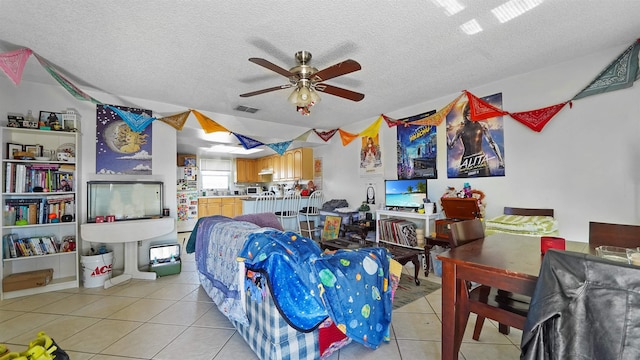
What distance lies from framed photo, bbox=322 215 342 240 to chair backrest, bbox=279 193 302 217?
75cm

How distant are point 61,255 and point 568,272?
14.9 feet

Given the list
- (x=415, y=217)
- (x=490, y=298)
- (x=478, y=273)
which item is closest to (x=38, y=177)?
(x=478, y=273)

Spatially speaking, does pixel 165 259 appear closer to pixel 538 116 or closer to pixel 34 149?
pixel 34 149

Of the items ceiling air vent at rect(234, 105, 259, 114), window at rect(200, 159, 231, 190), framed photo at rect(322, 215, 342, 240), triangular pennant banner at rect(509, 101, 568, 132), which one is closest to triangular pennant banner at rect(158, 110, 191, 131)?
ceiling air vent at rect(234, 105, 259, 114)

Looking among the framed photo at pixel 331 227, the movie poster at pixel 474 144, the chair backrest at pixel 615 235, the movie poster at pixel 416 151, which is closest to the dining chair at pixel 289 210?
the framed photo at pixel 331 227

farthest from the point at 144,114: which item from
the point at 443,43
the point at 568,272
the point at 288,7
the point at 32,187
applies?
the point at 568,272

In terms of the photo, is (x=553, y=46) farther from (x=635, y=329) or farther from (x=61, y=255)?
(x=61, y=255)

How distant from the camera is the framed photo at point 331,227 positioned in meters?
4.57

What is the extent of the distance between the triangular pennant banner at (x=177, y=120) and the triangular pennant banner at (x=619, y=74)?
466 centimetres

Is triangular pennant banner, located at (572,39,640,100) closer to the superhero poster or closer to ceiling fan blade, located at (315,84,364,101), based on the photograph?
the superhero poster

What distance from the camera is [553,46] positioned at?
91.5 inches

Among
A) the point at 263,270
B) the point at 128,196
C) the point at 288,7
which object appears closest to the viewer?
the point at 263,270

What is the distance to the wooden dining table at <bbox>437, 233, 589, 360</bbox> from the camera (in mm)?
1115

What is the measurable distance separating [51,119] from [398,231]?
4613 mm
